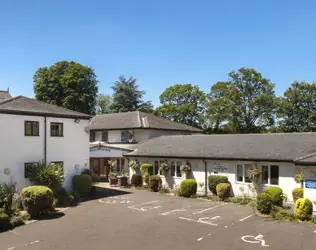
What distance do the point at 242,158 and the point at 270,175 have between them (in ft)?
6.56

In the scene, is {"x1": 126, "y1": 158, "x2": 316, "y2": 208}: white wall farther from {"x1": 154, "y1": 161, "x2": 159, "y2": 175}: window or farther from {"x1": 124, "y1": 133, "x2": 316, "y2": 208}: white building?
{"x1": 154, "y1": 161, "x2": 159, "y2": 175}: window

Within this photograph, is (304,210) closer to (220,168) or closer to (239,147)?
(220,168)

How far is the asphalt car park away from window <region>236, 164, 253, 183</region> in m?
2.34

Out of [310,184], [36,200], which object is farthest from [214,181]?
[36,200]

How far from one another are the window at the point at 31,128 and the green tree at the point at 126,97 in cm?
3628

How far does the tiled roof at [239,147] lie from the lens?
63.5 feet

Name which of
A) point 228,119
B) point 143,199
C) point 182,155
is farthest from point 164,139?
point 228,119

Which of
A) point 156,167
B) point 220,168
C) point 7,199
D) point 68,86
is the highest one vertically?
point 68,86

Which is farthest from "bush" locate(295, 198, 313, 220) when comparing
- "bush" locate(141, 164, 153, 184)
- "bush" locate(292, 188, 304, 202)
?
"bush" locate(141, 164, 153, 184)

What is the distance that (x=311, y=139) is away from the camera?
21125 millimetres

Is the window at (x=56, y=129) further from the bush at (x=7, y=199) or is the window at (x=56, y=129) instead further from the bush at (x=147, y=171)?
the bush at (x=147, y=171)

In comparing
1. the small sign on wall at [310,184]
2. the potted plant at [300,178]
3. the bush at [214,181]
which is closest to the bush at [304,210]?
the small sign on wall at [310,184]

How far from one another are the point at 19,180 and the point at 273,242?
15.2 metres

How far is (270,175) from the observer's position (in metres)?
19.7
